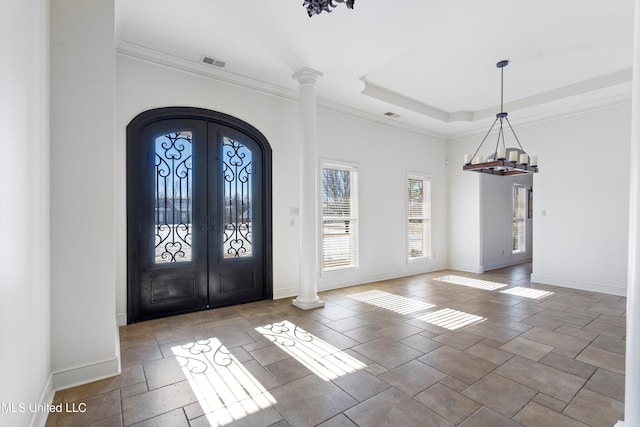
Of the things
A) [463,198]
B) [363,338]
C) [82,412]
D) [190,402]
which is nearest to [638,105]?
[363,338]

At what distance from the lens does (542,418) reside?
198cm

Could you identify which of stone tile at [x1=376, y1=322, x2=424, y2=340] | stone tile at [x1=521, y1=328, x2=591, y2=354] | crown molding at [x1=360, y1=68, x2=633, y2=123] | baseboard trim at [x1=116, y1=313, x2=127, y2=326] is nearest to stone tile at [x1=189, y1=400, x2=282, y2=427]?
stone tile at [x1=376, y1=322, x2=424, y2=340]

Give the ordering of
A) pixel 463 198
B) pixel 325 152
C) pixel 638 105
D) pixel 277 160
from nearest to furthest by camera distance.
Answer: pixel 638 105
pixel 277 160
pixel 325 152
pixel 463 198

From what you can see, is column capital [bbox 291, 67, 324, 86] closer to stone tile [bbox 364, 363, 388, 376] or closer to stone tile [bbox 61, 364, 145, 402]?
stone tile [bbox 364, 363, 388, 376]

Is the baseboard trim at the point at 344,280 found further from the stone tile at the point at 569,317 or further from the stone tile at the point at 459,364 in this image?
the stone tile at the point at 569,317

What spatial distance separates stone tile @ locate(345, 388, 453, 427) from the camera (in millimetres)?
1939

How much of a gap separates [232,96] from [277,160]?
3.58 feet

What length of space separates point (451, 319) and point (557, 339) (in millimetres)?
1040

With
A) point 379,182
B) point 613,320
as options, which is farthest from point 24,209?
point 613,320

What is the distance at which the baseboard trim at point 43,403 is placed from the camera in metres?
→ 1.81

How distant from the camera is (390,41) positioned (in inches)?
140

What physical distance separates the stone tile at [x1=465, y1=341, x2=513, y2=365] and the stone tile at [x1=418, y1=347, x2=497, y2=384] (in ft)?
0.25

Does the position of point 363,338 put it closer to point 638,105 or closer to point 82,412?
point 82,412

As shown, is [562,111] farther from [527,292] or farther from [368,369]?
[368,369]
